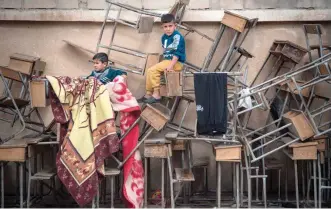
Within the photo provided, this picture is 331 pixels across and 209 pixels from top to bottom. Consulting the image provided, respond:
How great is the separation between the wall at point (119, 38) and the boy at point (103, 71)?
0.70m

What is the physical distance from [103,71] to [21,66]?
120 cm

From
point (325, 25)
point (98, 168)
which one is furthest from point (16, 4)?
point (325, 25)

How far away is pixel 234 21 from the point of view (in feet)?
27.4

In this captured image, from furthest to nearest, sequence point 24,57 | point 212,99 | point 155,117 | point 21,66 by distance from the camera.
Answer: point 24,57, point 21,66, point 155,117, point 212,99

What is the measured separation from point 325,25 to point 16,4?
476 cm

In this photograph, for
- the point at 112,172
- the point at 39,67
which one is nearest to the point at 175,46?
the point at 112,172

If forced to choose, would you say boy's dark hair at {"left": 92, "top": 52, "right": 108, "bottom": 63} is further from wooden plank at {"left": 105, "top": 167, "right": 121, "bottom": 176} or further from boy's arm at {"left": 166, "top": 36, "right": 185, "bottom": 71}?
wooden plank at {"left": 105, "top": 167, "right": 121, "bottom": 176}

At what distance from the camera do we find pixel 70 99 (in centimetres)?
757

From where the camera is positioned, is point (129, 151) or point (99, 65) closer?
point (129, 151)

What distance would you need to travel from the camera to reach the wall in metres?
9.07

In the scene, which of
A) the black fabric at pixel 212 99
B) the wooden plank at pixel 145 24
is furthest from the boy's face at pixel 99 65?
the black fabric at pixel 212 99

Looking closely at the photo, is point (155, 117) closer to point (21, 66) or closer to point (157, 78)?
point (157, 78)

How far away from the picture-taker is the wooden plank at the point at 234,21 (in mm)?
8281

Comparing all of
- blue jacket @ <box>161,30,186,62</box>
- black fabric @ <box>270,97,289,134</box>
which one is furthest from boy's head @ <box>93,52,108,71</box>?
black fabric @ <box>270,97,289,134</box>
